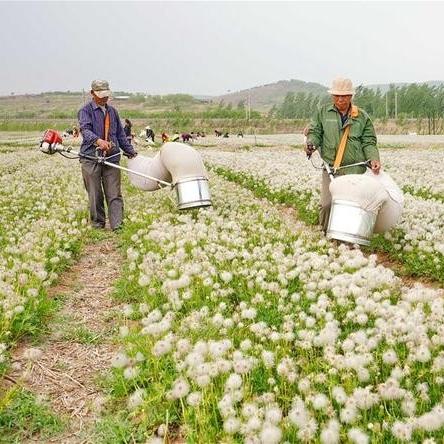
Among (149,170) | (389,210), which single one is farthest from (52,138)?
(389,210)

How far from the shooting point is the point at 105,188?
11797 millimetres

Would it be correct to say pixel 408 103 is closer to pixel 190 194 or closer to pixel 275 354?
pixel 190 194

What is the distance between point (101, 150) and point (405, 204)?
→ 6236mm

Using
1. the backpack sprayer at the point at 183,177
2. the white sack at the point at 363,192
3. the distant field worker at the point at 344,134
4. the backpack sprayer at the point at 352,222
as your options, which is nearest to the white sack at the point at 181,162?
the backpack sprayer at the point at 183,177

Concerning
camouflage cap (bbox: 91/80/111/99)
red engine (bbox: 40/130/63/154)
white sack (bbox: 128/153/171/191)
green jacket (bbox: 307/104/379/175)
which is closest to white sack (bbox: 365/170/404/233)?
green jacket (bbox: 307/104/379/175)

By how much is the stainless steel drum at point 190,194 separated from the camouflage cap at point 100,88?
2.18 metres

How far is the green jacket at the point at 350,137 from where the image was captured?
9.66 meters

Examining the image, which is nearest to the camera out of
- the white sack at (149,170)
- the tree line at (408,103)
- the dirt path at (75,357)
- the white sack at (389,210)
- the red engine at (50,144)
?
the dirt path at (75,357)

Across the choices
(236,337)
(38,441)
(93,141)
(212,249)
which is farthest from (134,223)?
(38,441)

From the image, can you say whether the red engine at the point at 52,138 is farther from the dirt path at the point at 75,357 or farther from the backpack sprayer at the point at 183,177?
the dirt path at the point at 75,357

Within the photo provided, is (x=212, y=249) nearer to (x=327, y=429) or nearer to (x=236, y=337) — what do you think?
(x=236, y=337)

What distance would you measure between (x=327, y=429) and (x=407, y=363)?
1198mm

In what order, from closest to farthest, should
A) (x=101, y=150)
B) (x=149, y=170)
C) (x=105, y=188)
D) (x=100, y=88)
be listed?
(x=100, y=88), (x=101, y=150), (x=105, y=188), (x=149, y=170)

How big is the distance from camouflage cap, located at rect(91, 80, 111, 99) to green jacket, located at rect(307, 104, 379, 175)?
4.02 m
